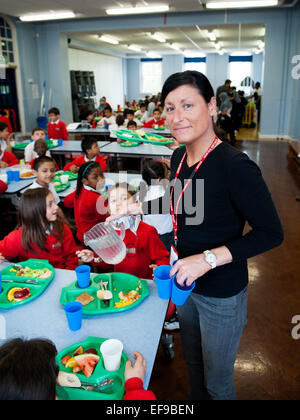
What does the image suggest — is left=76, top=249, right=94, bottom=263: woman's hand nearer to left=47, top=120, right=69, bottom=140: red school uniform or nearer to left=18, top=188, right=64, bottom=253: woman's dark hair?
left=18, top=188, right=64, bottom=253: woman's dark hair

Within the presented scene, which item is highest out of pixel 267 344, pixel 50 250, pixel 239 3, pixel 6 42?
pixel 239 3

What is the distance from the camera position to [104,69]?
1717cm

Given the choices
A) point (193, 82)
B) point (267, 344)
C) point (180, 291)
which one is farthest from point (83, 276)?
point (267, 344)

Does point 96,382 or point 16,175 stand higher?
point 16,175

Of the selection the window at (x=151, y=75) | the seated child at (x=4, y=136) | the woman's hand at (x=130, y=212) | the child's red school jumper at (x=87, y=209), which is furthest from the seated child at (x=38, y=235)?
the window at (x=151, y=75)

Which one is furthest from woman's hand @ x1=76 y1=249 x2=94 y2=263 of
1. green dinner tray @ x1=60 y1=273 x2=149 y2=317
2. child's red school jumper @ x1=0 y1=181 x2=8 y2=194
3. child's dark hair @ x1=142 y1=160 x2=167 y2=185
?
child's red school jumper @ x1=0 y1=181 x2=8 y2=194

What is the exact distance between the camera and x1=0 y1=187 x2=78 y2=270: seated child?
2.03m

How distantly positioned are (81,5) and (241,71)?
1307 cm

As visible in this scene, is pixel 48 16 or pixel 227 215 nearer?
pixel 227 215

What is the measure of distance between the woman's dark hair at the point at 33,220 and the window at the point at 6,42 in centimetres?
832

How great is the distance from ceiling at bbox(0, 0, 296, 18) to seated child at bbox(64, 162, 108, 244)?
240 inches

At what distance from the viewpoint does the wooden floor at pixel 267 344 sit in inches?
73.8

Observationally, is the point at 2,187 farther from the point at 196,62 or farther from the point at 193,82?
the point at 196,62
